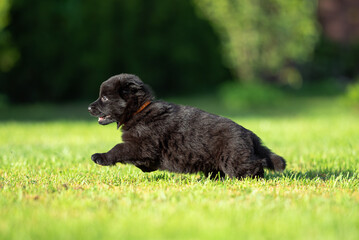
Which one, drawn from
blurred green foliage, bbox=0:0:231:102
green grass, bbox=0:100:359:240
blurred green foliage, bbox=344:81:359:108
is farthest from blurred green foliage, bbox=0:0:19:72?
blurred green foliage, bbox=344:81:359:108

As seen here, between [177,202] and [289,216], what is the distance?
31.0 inches

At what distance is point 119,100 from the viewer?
3.90 meters

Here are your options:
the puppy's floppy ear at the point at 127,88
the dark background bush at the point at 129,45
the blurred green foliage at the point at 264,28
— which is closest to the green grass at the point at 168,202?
the puppy's floppy ear at the point at 127,88

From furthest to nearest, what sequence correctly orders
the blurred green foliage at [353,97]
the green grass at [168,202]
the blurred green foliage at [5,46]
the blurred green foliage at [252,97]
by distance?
the blurred green foliage at [252,97]
the blurred green foliage at [353,97]
the blurred green foliage at [5,46]
the green grass at [168,202]

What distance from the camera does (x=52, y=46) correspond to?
44.2ft

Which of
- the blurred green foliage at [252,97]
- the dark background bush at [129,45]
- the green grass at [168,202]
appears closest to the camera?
the green grass at [168,202]

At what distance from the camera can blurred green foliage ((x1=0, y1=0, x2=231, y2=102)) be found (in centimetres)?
1341

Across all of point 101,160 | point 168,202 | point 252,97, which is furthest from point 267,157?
point 252,97

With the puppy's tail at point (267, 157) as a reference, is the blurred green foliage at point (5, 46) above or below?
above

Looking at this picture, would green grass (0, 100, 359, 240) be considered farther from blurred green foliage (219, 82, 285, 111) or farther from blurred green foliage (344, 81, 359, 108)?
blurred green foliage (219, 82, 285, 111)

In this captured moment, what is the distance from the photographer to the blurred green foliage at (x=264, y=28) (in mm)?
15242

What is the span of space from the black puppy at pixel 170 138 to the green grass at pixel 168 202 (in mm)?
169

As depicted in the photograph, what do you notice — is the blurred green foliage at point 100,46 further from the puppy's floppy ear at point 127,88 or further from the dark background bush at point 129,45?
the puppy's floppy ear at point 127,88

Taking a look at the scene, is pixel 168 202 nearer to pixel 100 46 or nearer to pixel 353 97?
pixel 353 97
